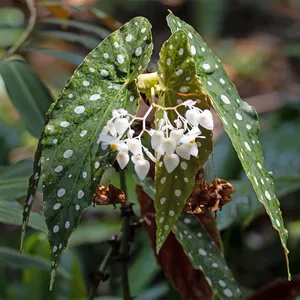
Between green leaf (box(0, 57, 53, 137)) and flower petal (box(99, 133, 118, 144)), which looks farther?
green leaf (box(0, 57, 53, 137))

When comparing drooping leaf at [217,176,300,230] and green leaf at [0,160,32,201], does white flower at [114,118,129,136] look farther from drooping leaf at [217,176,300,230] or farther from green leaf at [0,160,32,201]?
drooping leaf at [217,176,300,230]

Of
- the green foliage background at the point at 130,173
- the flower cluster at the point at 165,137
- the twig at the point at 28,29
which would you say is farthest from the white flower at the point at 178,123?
the twig at the point at 28,29

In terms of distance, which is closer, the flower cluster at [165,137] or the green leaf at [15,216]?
the flower cluster at [165,137]

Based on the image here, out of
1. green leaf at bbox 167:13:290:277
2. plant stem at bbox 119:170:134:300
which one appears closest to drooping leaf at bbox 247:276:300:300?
plant stem at bbox 119:170:134:300

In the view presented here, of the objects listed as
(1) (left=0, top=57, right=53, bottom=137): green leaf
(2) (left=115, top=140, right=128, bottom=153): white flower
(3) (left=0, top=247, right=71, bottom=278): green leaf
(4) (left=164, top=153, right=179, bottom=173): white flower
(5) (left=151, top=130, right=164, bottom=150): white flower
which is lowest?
(3) (left=0, top=247, right=71, bottom=278): green leaf

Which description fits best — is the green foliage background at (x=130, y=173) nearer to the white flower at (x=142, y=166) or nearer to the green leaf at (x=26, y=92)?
the green leaf at (x=26, y=92)

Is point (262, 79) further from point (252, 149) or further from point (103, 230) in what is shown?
point (252, 149)

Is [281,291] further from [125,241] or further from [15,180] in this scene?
[15,180]
